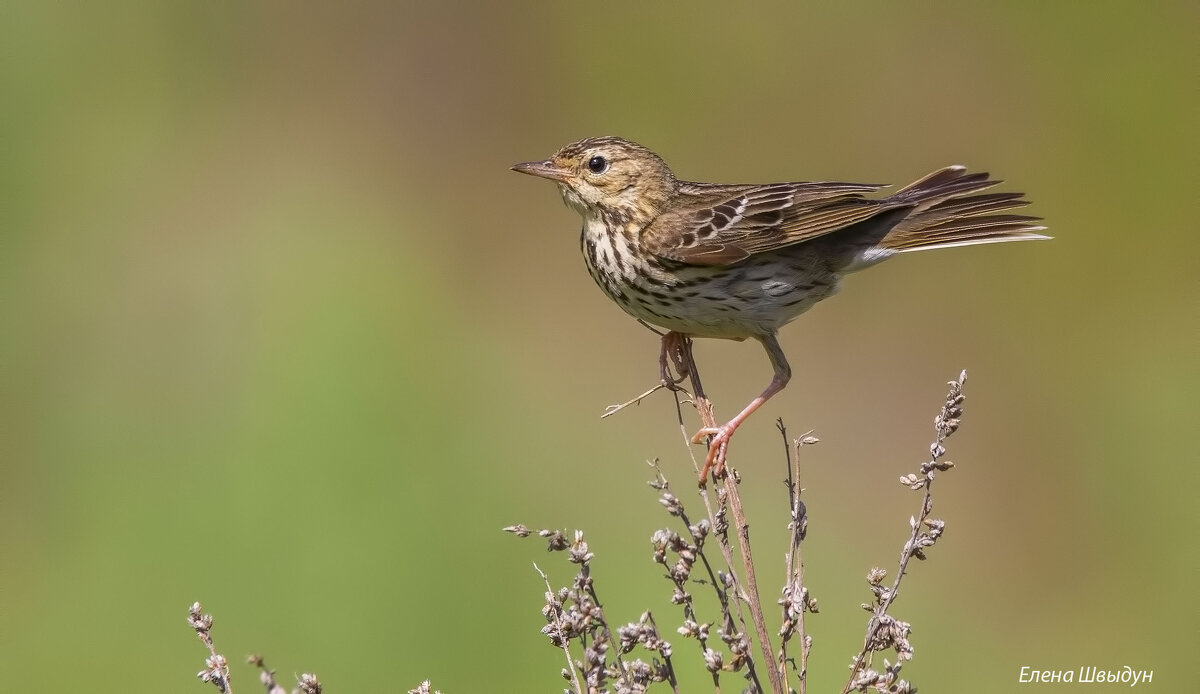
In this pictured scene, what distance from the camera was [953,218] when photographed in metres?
5.47

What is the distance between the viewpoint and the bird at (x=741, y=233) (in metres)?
5.07

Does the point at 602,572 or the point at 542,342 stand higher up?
the point at 542,342

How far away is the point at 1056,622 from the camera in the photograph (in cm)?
847

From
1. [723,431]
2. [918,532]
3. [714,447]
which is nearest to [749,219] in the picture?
[723,431]

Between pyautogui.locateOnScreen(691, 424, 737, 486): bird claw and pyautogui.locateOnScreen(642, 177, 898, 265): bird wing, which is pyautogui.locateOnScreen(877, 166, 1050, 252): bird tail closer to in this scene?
pyautogui.locateOnScreen(642, 177, 898, 265): bird wing

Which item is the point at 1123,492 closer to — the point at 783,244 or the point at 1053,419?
the point at 1053,419

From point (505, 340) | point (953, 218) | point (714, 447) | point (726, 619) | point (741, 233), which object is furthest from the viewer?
point (505, 340)

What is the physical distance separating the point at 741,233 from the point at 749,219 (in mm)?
109

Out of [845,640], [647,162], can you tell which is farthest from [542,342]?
[647,162]

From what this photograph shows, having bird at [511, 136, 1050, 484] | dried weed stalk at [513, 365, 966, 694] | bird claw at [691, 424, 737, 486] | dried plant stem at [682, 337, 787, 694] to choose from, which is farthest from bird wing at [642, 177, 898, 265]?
dried weed stalk at [513, 365, 966, 694]

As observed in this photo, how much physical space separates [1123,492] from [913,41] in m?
4.67

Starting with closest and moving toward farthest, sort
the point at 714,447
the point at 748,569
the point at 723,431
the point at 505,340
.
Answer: the point at 748,569 < the point at 714,447 < the point at 723,431 < the point at 505,340

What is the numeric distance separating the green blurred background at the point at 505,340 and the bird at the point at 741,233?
242 cm

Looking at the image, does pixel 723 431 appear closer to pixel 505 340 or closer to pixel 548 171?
pixel 548 171
